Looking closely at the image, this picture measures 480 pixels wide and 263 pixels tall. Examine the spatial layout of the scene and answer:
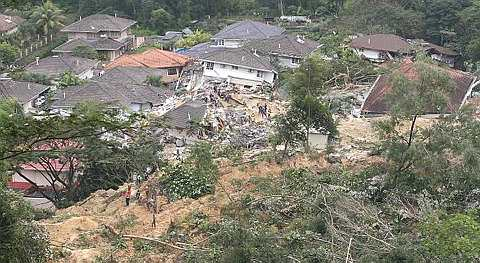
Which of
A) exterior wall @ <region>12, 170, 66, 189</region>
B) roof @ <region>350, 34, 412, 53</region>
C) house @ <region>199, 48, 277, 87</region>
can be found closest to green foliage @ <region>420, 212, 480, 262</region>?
exterior wall @ <region>12, 170, 66, 189</region>

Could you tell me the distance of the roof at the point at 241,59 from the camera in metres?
29.1

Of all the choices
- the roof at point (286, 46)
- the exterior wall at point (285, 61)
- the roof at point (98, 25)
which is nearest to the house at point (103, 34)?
the roof at point (98, 25)

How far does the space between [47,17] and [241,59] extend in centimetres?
1722

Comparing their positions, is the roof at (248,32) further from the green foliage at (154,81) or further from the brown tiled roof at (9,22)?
the brown tiled roof at (9,22)

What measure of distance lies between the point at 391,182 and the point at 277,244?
11.5 feet

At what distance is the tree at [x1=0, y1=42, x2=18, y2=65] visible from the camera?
34.3m

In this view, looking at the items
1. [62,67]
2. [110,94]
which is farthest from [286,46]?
[62,67]

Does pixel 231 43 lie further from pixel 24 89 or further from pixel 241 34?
pixel 24 89

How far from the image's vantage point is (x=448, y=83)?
471 inches

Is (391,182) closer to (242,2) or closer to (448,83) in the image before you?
(448,83)

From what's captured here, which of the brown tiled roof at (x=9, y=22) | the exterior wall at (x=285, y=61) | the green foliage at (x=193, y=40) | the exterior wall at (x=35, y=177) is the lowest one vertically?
the brown tiled roof at (x=9, y=22)

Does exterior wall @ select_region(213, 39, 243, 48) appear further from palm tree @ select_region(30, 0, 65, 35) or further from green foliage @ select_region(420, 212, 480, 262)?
green foliage @ select_region(420, 212, 480, 262)

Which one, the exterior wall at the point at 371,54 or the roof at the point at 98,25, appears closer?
the exterior wall at the point at 371,54

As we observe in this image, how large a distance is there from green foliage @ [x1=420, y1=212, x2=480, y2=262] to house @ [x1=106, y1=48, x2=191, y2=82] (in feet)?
83.3
